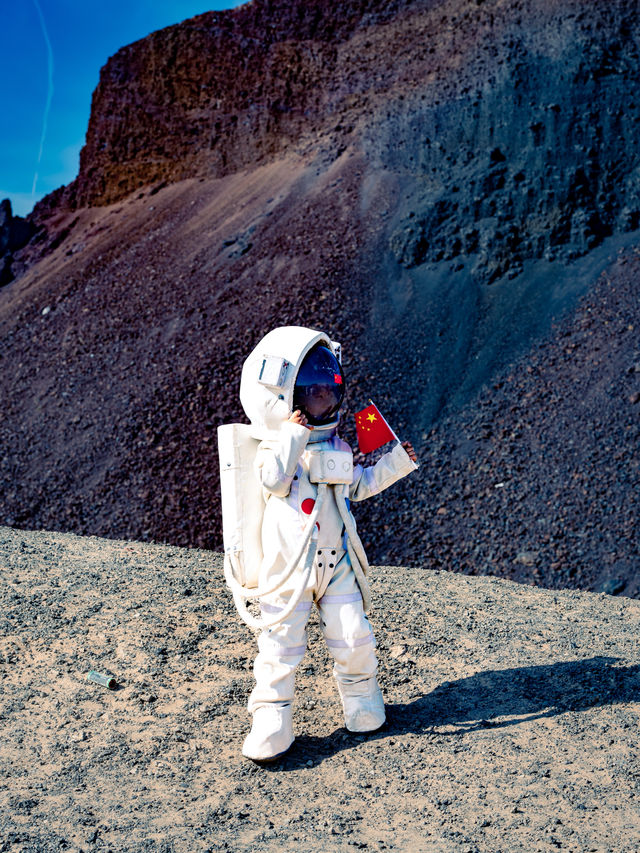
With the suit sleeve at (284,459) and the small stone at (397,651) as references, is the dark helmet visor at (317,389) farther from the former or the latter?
the small stone at (397,651)

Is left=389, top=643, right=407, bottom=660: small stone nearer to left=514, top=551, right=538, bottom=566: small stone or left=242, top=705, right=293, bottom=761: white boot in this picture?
left=242, top=705, right=293, bottom=761: white boot

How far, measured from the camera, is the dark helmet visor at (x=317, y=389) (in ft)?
14.4

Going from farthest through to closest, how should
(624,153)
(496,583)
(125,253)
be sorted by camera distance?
(125,253)
(624,153)
(496,583)

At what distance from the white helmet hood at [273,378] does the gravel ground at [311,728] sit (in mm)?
1618

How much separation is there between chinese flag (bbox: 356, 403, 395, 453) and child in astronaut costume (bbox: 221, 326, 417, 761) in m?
0.11

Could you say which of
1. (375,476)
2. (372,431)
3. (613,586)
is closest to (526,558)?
(613,586)

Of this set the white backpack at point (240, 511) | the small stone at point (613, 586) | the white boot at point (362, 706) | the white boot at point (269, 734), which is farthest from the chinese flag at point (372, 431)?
the small stone at point (613, 586)

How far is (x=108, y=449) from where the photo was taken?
1170cm

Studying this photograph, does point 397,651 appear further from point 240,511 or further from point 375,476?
Answer: point 240,511

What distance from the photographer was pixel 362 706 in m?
4.32

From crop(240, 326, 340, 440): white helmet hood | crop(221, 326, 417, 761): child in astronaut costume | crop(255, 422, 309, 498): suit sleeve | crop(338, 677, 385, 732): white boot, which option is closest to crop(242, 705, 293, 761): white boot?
crop(221, 326, 417, 761): child in astronaut costume

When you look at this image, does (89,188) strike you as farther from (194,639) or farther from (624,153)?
(194,639)

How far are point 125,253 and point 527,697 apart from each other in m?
13.6

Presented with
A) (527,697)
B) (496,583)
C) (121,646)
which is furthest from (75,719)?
(496,583)
